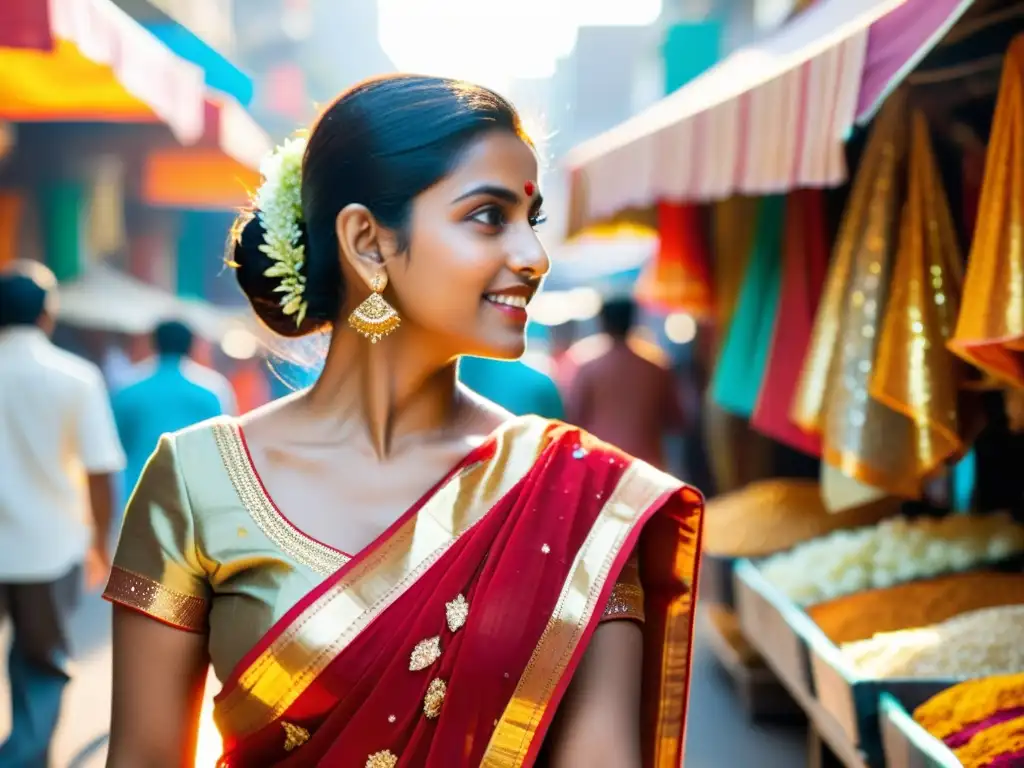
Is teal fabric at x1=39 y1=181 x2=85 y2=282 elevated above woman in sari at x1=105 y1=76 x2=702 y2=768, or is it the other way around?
woman in sari at x1=105 y1=76 x2=702 y2=768

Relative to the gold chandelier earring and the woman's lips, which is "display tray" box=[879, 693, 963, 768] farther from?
the gold chandelier earring

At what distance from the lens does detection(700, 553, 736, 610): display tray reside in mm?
4972

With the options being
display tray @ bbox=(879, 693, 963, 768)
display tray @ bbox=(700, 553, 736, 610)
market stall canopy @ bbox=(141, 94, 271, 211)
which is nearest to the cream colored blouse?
display tray @ bbox=(879, 693, 963, 768)

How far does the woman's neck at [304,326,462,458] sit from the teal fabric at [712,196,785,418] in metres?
3.08

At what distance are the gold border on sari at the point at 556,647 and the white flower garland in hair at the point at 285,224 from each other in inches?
24.1

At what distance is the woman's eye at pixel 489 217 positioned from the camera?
5.31 ft

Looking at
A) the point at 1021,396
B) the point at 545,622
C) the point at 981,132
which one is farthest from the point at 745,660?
the point at 545,622

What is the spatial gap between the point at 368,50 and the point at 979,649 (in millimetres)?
31252

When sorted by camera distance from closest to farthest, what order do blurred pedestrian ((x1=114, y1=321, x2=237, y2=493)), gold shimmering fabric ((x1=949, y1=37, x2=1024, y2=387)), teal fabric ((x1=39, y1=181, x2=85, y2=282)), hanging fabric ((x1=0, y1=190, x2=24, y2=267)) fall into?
gold shimmering fabric ((x1=949, y1=37, x2=1024, y2=387)) → blurred pedestrian ((x1=114, y1=321, x2=237, y2=493)) → hanging fabric ((x1=0, y1=190, x2=24, y2=267)) → teal fabric ((x1=39, y1=181, x2=85, y2=282))

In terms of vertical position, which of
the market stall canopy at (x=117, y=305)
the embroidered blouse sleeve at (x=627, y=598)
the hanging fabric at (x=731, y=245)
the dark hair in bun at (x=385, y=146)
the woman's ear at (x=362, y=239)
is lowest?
the market stall canopy at (x=117, y=305)

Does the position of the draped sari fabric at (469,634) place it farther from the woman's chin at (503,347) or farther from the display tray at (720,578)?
the display tray at (720,578)

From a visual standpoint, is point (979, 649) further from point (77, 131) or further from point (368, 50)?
point (368, 50)

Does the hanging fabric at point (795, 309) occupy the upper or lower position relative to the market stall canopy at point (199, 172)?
upper

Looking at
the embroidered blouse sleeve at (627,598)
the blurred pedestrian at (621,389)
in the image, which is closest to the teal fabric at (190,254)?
the blurred pedestrian at (621,389)
